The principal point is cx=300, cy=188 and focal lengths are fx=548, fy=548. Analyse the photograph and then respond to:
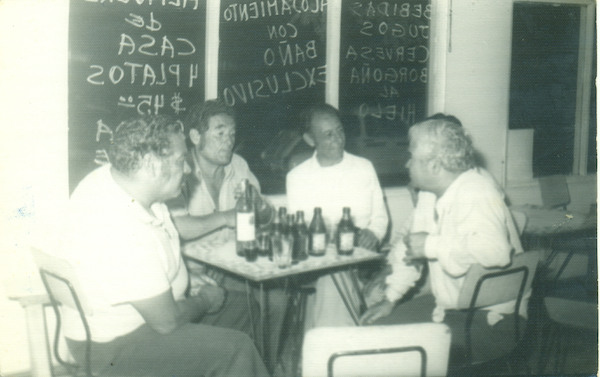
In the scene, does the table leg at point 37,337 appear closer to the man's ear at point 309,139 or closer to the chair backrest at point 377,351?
the chair backrest at point 377,351

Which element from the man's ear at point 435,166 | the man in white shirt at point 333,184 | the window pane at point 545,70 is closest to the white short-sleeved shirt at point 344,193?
the man in white shirt at point 333,184

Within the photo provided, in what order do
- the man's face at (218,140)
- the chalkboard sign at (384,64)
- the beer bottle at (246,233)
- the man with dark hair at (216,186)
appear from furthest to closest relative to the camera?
the chalkboard sign at (384,64)
the man's face at (218,140)
the man with dark hair at (216,186)
the beer bottle at (246,233)

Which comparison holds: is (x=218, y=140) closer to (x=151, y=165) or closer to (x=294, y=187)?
(x=294, y=187)

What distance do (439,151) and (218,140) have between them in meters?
1.10

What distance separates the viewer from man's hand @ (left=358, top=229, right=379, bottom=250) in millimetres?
2549

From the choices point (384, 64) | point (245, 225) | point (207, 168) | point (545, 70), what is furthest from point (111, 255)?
point (545, 70)

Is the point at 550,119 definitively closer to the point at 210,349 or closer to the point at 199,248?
the point at 199,248

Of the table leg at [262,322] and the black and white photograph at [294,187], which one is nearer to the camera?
the black and white photograph at [294,187]

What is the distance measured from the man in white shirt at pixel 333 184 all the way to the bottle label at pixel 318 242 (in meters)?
0.56

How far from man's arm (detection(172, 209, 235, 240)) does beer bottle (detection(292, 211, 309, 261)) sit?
291 millimetres

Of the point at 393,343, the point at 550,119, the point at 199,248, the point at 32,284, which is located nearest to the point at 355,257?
the point at 199,248

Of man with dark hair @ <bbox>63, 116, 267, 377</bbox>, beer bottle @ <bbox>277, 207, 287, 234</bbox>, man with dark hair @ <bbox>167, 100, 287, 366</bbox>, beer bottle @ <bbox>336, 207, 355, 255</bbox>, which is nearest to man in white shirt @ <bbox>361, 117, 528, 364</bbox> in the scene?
beer bottle @ <bbox>336, 207, 355, 255</bbox>

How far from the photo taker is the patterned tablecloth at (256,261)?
6.41 feet

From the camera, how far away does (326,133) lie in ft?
9.23
